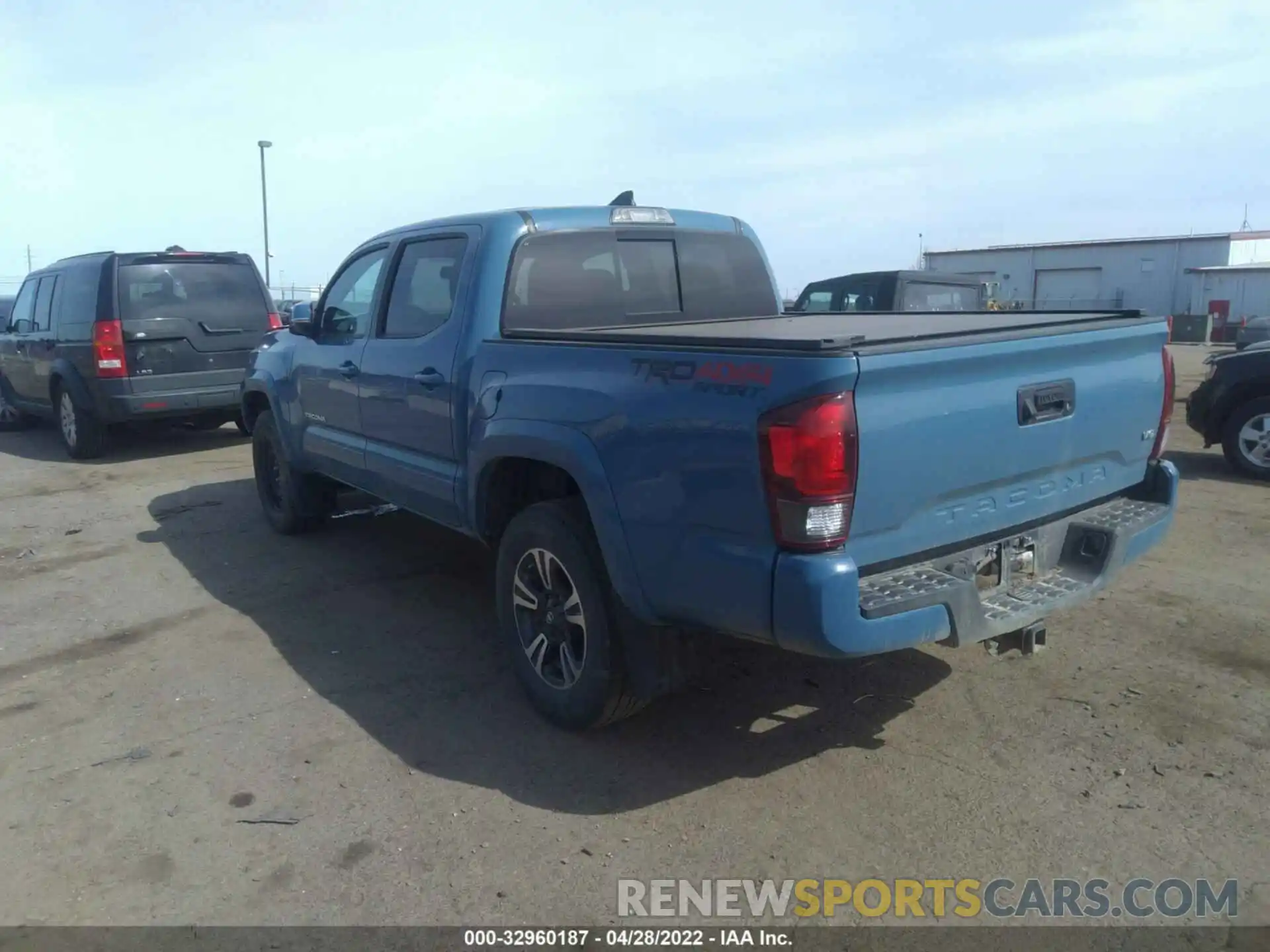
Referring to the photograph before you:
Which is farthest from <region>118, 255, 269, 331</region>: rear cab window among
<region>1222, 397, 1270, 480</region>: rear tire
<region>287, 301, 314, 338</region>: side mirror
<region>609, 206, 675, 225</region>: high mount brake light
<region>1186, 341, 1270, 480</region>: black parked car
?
<region>1222, 397, 1270, 480</region>: rear tire

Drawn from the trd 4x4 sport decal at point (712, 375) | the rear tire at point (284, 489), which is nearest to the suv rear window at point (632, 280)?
the trd 4x4 sport decal at point (712, 375)

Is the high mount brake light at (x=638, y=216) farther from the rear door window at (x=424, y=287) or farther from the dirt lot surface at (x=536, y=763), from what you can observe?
the dirt lot surface at (x=536, y=763)

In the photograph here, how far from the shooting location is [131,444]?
12.0m

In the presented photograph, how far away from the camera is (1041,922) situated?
292 centimetres

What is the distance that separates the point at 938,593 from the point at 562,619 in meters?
1.55

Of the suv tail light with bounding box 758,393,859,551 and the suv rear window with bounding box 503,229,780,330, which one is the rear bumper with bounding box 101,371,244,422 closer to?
the suv rear window with bounding box 503,229,780,330

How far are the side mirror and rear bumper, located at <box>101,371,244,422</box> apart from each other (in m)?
3.95

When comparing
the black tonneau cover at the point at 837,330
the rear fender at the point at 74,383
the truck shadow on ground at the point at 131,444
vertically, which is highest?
the black tonneau cover at the point at 837,330

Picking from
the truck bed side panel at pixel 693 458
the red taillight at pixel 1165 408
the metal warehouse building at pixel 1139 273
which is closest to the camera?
the truck bed side panel at pixel 693 458

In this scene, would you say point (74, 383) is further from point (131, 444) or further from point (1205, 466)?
point (1205, 466)

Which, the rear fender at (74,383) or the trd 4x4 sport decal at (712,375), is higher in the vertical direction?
the trd 4x4 sport decal at (712,375)

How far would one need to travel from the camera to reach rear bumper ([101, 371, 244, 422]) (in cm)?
1015

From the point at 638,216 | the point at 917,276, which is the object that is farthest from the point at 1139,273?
the point at 638,216

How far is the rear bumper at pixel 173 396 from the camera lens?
400 inches
